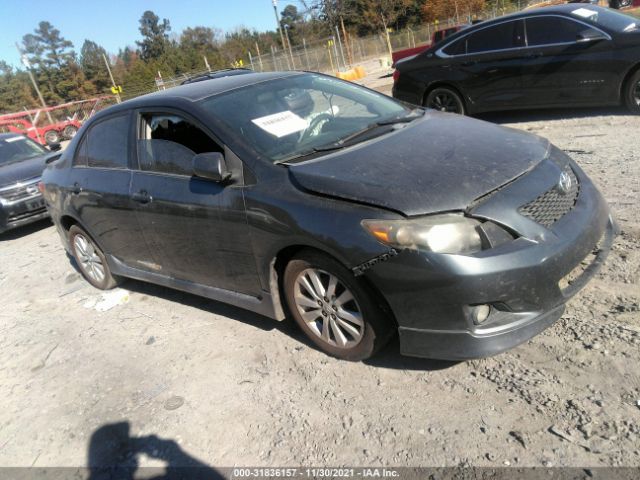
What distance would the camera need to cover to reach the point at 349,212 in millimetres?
2758

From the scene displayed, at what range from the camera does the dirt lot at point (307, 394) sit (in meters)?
2.47

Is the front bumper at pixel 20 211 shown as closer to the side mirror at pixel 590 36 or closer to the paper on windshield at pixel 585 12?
the side mirror at pixel 590 36

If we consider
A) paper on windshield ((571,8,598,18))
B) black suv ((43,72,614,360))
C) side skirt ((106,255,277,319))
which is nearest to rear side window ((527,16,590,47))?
paper on windshield ((571,8,598,18))

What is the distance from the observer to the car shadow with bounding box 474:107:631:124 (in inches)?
292

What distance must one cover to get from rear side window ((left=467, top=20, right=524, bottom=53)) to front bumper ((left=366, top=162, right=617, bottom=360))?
576 centimetres

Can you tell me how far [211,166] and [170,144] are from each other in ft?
2.46

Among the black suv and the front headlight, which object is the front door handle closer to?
the black suv

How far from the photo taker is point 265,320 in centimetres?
401

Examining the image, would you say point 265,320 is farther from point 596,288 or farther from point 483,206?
point 596,288

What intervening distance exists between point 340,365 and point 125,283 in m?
3.14

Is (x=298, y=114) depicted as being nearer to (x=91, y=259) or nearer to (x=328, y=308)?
(x=328, y=308)

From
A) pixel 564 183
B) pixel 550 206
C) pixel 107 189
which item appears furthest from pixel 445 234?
pixel 107 189

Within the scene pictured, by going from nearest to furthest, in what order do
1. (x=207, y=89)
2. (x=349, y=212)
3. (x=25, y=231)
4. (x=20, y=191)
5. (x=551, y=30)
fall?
(x=349, y=212) < (x=207, y=89) < (x=551, y=30) < (x=20, y=191) < (x=25, y=231)

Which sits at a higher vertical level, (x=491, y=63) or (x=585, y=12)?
(x=585, y=12)
